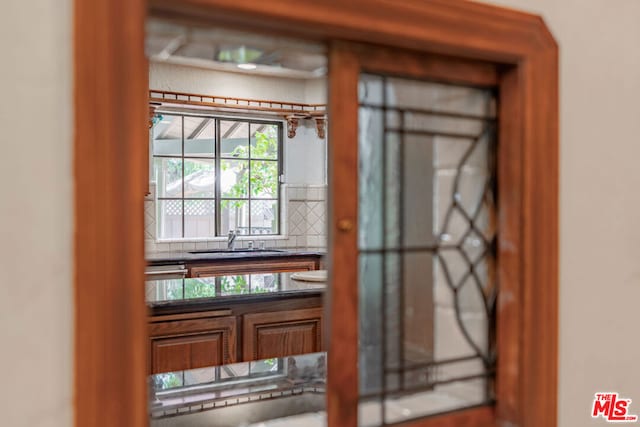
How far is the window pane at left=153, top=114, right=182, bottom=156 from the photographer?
210 inches

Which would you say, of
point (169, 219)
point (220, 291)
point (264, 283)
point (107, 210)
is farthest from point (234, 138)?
point (107, 210)

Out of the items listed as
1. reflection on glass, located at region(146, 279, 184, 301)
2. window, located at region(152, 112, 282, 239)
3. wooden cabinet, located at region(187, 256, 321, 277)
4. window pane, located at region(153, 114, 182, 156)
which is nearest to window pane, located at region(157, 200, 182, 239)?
window, located at region(152, 112, 282, 239)

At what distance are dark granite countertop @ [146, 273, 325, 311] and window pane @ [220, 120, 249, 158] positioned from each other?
96.2 inches

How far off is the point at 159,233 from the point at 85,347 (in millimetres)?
4454

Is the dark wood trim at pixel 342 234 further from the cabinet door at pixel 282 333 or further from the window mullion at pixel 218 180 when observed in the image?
the window mullion at pixel 218 180

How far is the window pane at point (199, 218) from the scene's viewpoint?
5426 mm

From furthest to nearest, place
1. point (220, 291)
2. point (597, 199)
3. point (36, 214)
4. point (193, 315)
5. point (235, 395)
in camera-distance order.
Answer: point (220, 291)
point (193, 315)
point (235, 395)
point (597, 199)
point (36, 214)

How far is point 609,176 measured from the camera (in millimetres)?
1606

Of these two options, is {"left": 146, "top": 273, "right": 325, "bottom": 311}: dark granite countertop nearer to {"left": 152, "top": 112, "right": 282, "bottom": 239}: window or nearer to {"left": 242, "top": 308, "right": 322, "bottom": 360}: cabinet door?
{"left": 242, "top": 308, "right": 322, "bottom": 360}: cabinet door

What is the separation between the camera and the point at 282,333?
299 centimetres

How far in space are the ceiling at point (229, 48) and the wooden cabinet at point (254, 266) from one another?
3.51 m

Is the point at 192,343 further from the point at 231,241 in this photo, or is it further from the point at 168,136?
the point at 168,136

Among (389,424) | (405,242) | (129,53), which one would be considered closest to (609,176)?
(405,242)

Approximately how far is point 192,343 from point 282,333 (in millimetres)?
494
